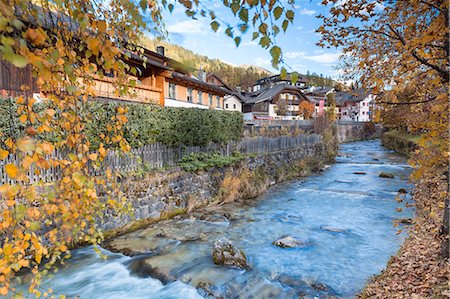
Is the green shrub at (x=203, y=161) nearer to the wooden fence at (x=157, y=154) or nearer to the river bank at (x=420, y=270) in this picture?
the wooden fence at (x=157, y=154)

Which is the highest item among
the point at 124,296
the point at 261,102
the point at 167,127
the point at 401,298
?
the point at 261,102

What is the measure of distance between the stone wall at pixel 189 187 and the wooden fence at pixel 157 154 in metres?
0.53

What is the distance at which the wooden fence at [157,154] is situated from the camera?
8039 millimetres

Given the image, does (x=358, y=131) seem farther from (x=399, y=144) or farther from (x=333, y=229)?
(x=333, y=229)

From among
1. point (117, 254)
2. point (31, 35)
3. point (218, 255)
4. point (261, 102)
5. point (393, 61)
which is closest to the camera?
point (31, 35)

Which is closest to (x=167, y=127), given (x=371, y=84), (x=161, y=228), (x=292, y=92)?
(x=161, y=228)

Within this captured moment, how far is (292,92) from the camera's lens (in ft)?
Result: 200

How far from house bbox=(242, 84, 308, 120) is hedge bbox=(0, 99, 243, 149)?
41627 mm

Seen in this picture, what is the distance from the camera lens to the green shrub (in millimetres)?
12524

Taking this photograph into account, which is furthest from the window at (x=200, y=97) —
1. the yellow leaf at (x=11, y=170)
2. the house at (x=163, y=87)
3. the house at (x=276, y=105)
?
the yellow leaf at (x=11, y=170)

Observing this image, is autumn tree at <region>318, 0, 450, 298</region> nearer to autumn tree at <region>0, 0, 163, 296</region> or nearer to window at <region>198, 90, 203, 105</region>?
autumn tree at <region>0, 0, 163, 296</region>

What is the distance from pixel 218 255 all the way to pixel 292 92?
5733 cm

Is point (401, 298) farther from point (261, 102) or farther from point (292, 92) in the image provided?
point (292, 92)

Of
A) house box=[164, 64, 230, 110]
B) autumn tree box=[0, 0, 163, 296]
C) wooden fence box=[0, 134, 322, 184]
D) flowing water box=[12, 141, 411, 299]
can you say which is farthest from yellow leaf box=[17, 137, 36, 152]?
house box=[164, 64, 230, 110]
